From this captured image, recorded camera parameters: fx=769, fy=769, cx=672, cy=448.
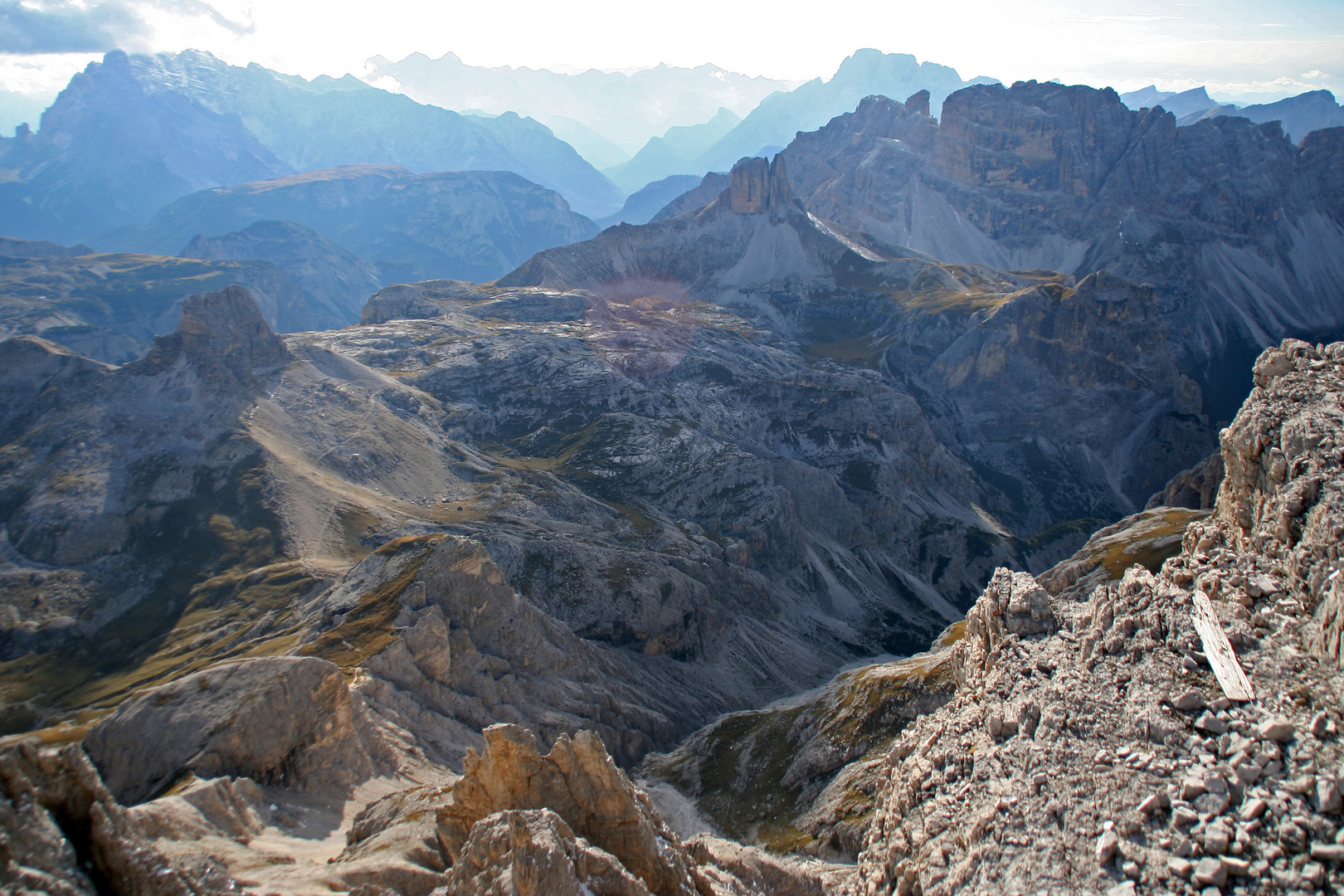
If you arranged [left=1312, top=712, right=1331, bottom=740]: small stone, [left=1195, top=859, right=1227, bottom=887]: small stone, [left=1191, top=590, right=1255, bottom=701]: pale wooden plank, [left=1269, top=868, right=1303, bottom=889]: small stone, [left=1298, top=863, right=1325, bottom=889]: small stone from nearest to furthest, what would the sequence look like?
[left=1298, top=863, right=1325, bottom=889]: small stone
[left=1269, top=868, right=1303, bottom=889]: small stone
[left=1195, top=859, right=1227, bottom=887]: small stone
[left=1312, top=712, right=1331, bottom=740]: small stone
[left=1191, top=590, right=1255, bottom=701]: pale wooden plank

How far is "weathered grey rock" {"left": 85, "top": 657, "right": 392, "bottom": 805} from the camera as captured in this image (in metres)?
39.8

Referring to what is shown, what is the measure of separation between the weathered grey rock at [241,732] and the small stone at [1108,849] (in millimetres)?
39800

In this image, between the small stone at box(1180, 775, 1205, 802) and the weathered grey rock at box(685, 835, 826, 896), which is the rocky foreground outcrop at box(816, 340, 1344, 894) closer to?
the small stone at box(1180, 775, 1205, 802)

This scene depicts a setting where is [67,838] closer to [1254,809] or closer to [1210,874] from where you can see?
[1210,874]

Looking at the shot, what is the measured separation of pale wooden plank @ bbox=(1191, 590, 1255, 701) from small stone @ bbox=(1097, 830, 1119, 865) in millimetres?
4779

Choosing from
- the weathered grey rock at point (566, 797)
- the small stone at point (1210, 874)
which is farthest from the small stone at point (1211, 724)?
the weathered grey rock at point (566, 797)

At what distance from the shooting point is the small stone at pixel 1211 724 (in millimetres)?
19391

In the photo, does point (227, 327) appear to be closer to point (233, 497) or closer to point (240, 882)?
point (233, 497)

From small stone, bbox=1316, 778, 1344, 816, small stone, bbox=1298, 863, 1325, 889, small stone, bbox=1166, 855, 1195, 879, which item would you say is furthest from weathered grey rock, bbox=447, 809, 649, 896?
small stone, bbox=1316, 778, 1344, 816

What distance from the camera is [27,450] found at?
11625 centimetres

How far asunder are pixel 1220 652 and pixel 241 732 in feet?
145

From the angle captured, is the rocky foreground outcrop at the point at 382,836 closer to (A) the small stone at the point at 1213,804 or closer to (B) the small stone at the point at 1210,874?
(B) the small stone at the point at 1210,874

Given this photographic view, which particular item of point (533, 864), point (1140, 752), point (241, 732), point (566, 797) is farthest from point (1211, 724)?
point (241, 732)

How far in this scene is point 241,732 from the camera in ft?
135
